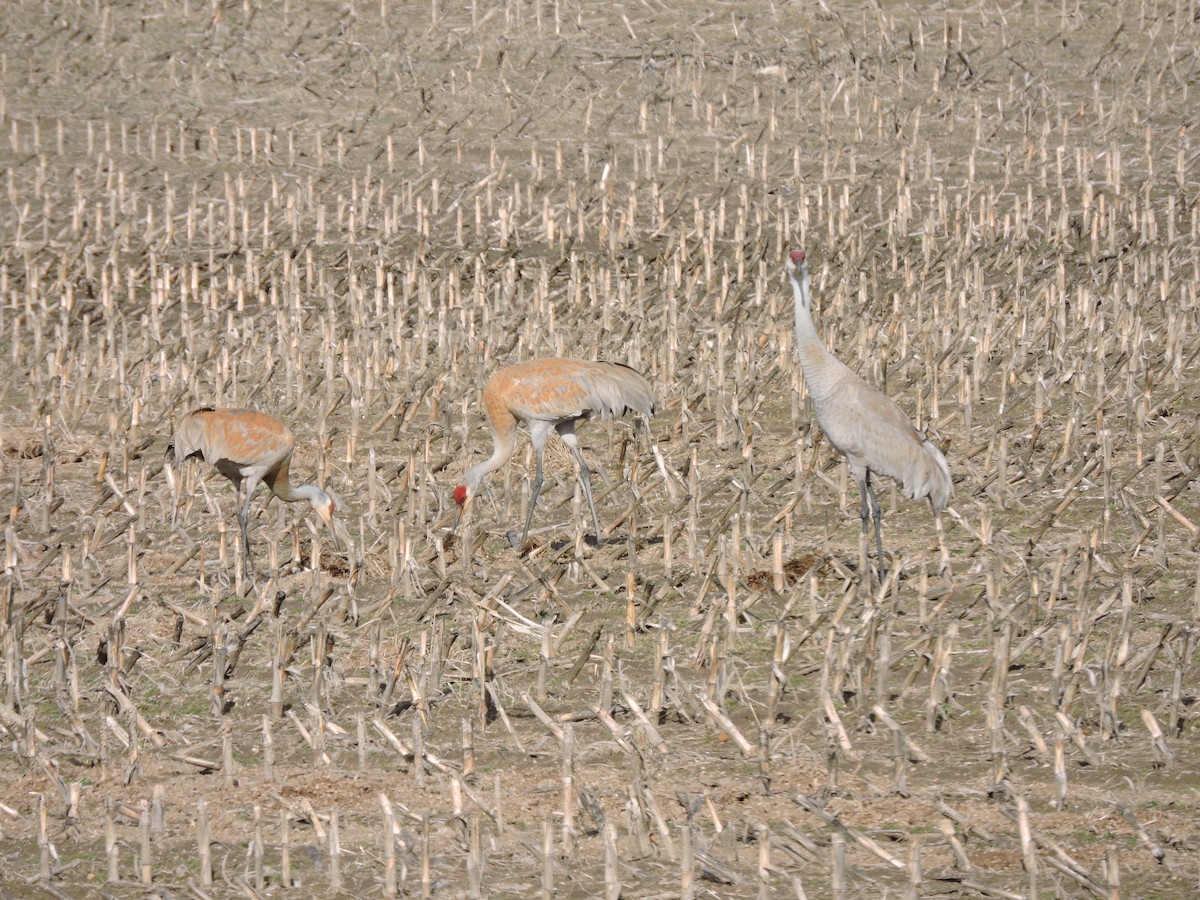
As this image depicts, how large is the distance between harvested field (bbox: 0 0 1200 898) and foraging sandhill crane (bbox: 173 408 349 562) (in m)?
0.28

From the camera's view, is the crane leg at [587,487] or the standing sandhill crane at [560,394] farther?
the standing sandhill crane at [560,394]

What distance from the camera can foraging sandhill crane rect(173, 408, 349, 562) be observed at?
9641 millimetres

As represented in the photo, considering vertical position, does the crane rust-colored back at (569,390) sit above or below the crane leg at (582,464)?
above

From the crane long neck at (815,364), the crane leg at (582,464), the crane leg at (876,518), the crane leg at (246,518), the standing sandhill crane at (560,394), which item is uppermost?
the crane long neck at (815,364)

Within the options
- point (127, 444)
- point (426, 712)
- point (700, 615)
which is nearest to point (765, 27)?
point (127, 444)

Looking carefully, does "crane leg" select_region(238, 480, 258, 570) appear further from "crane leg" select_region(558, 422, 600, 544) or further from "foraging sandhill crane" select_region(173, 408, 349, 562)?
"crane leg" select_region(558, 422, 600, 544)

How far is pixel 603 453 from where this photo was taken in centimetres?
1122

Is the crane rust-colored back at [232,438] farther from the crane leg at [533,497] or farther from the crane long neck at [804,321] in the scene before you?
the crane long neck at [804,321]

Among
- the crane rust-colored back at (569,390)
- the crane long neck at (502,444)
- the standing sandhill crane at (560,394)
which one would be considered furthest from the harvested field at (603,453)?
the crane rust-colored back at (569,390)

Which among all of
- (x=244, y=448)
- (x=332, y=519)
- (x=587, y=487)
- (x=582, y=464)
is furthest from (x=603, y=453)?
(x=244, y=448)

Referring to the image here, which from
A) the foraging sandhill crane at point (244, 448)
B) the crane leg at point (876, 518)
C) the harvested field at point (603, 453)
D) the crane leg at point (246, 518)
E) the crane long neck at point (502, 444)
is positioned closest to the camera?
the harvested field at point (603, 453)

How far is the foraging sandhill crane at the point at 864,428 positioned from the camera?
8820 mm

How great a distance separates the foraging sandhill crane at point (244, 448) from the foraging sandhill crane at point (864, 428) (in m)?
2.62

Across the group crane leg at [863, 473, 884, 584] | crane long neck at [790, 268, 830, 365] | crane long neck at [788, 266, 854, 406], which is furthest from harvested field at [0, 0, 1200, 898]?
crane long neck at [790, 268, 830, 365]
